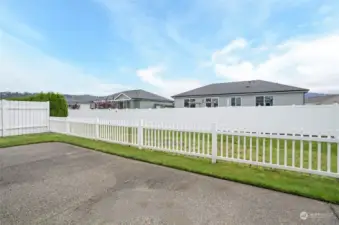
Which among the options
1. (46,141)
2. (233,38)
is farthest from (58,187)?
(233,38)

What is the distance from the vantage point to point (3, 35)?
10.9m

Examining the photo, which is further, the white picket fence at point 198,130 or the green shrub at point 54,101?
the green shrub at point 54,101

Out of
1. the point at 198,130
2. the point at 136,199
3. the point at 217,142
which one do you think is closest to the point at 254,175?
the point at 198,130

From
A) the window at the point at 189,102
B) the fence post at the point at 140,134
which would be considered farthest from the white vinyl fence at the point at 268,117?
the window at the point at 189,102

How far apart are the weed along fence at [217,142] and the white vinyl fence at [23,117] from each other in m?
2.41

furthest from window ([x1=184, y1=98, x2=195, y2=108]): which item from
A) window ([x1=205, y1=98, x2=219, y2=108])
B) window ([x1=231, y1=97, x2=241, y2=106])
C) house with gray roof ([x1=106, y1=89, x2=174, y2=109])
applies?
house with gray roof ([x1=106, y1=89, x2=174, y2=109])

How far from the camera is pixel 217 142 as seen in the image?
789cm

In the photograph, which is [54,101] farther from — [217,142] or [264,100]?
[264,100]

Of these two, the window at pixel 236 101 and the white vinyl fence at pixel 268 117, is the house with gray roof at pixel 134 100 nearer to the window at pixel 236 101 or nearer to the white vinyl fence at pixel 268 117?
the window at pixel 236 101

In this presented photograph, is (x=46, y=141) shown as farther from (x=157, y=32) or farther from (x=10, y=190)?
(x=157, y=32)

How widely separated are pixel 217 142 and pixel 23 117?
424 inches

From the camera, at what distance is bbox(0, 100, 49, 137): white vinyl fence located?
10.5 meters

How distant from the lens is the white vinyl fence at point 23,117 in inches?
414

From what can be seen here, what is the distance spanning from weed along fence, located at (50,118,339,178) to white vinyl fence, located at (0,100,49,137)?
94.9 inches
